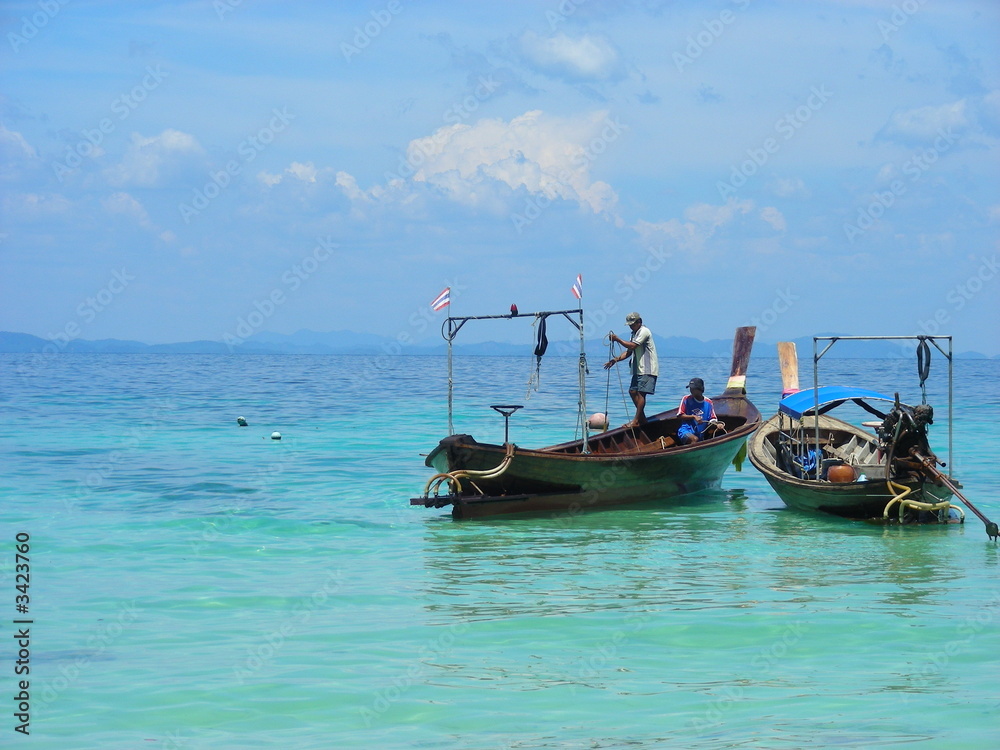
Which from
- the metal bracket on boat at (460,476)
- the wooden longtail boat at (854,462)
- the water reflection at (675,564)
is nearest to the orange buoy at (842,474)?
the wooden longtail boat at (854,462)

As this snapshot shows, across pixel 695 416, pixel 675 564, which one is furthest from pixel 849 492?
pixel 675 564

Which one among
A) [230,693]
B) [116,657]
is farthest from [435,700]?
[116,657]

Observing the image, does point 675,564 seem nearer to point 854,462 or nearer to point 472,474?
point 472,474

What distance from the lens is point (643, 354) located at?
15766mm

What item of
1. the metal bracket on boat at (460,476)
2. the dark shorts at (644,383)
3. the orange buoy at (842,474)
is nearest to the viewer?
the metal bracket on boat at (460,476)

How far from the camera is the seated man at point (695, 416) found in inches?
Result: 653

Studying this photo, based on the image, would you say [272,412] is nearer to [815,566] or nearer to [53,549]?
[53,549]

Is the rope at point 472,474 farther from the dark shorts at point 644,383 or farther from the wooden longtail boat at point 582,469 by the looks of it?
the dark shorts at point 644,383

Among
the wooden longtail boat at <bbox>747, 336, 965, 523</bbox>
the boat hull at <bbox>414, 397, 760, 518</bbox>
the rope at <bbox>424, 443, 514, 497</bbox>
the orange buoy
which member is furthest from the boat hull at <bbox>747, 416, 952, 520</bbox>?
the rope at <bbox>424, 443, 514, 497</bbox>

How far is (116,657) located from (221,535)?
5.85 m

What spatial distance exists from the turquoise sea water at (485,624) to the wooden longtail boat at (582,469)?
31cm

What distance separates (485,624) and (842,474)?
23.0 ft

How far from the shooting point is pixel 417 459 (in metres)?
24.3

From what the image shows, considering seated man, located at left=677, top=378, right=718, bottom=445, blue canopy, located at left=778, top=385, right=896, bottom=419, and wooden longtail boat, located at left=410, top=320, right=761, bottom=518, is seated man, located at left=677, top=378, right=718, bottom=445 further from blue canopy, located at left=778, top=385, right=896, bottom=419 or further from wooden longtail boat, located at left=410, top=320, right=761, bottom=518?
blue canopy, located at left=778, top=385, right=896, bottom=419
